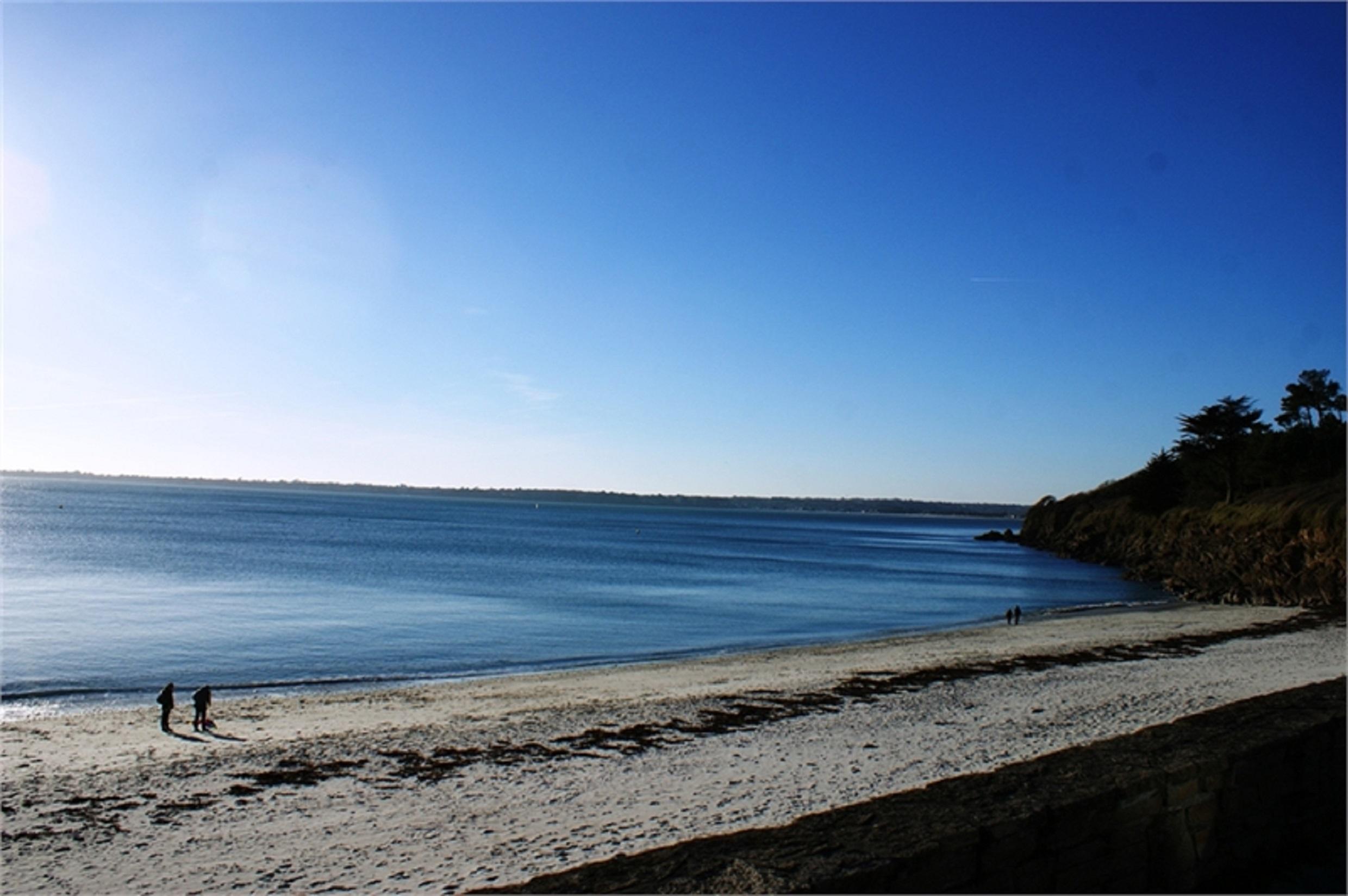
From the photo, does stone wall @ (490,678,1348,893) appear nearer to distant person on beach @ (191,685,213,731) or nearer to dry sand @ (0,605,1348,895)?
dry sand @ (0,605,1348,895)

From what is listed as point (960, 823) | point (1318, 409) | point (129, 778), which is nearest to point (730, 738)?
point (129, 778)

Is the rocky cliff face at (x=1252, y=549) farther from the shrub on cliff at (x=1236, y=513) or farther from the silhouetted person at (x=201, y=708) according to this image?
the silhouetted person at (x=201, y=708)

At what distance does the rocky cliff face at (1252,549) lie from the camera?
144 ft

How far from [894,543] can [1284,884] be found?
445 feet

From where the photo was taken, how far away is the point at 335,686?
81.3ft

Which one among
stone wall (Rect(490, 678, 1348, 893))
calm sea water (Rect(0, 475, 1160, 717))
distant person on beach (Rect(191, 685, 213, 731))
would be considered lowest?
calm sea water (Rect(0, 475, 1160, 717))

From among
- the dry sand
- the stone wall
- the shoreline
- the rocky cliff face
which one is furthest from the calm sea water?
the stone wall

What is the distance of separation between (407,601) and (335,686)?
Result: 1967cm

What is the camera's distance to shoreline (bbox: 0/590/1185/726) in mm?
20906

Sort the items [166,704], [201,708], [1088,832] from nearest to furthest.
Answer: [1088,832] < [166,704] < [201,708]

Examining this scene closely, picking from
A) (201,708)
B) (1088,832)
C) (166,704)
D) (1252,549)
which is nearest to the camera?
(1088,832)

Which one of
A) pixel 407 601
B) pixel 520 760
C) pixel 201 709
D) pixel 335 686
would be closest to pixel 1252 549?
pixel 407 601

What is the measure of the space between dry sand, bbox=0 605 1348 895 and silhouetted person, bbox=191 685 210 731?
506mm

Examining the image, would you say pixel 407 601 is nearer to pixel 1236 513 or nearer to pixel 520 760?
pixel 520 760
